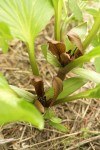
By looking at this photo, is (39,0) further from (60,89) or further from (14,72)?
(14,72)

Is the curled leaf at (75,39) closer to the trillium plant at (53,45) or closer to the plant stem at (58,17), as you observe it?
the trillium plant at (53,45)

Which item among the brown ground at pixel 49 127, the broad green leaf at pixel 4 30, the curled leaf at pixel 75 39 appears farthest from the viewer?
the brown ground at pixel 49 127

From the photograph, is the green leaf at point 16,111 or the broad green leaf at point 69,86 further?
the broad green leaf at point 69,86

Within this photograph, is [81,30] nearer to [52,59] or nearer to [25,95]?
[52,59]


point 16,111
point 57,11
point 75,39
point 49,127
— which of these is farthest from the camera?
point 49,127

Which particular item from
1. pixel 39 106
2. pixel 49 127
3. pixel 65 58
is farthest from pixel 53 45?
pixel 49 127

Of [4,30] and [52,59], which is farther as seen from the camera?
[52,59]

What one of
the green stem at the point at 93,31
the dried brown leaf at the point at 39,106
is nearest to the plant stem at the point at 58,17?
the green stem at the point at 93,31

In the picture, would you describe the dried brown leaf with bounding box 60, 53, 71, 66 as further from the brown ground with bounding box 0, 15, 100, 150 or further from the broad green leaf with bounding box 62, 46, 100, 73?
the brown ground with bounding box 0, 15, 100, 150
